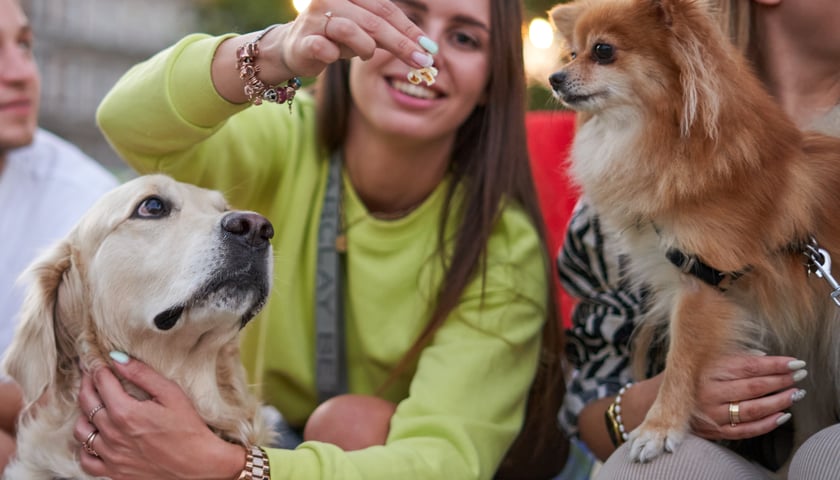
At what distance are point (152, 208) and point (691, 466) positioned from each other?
1.27 meters

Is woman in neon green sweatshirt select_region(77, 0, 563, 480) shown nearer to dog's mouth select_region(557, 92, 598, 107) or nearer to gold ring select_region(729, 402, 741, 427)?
dog's mouth select_region(557, 92, 598, 107)

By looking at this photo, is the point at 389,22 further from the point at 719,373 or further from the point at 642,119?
the point at 719,373

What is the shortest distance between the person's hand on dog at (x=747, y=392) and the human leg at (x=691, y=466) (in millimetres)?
65

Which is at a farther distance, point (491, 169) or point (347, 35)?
point (491, 169)

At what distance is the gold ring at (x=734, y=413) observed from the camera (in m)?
1.88

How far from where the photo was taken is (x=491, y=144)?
2666mm

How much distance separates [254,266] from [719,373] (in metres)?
0.99

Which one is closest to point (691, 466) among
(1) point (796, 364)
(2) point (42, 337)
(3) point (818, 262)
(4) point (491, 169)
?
(1) point (796, 364)

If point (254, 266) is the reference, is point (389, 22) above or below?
above

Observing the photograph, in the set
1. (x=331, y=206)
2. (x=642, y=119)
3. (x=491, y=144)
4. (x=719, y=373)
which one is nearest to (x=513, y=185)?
(x=491, y=144)

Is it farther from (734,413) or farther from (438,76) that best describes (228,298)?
(734,413)

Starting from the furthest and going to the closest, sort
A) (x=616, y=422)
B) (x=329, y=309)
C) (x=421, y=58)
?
(x=329, y=309)
(x=616, y=422)
(x=421, y=58)

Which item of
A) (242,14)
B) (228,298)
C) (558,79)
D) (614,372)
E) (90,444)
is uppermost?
(558,79)

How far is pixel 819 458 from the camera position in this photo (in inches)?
65.1
